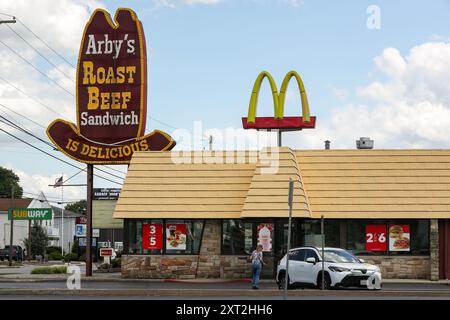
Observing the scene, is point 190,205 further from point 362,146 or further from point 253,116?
point 362,146

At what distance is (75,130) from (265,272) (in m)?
11.3

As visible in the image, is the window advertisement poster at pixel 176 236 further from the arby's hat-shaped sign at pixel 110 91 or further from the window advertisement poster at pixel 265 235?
the arby's hat-shaped sign at pixel 110 91

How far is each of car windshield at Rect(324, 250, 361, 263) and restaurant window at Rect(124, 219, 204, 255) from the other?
9304 millimetres

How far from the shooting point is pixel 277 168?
111 ft

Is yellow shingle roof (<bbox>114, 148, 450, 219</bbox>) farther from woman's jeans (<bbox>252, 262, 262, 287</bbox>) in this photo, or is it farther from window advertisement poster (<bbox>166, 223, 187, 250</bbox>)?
woman's jeans (<bbox>252, 262, 262, 287</bbox>)

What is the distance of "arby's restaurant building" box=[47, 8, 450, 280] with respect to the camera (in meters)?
33.5

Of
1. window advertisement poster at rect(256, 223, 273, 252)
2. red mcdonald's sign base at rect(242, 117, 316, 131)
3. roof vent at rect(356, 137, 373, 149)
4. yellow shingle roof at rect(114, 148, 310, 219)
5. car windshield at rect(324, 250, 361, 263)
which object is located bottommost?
car windshield at rect(324, 250, 361, 263)

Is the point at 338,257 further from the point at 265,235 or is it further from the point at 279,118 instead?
the point at 279,118

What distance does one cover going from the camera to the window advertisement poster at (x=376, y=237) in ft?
111

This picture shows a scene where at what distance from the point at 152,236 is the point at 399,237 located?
1102 centimetres

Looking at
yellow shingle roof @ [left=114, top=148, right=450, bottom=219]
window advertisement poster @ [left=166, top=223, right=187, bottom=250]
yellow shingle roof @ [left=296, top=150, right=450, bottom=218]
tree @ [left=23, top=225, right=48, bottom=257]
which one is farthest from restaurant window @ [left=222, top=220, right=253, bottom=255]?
tree @ [left=23, top=225, right=48, bottom=257]

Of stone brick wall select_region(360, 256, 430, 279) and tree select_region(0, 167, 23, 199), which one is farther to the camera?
tree select_region(0, 167, 23, 199)

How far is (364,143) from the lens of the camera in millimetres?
39219
